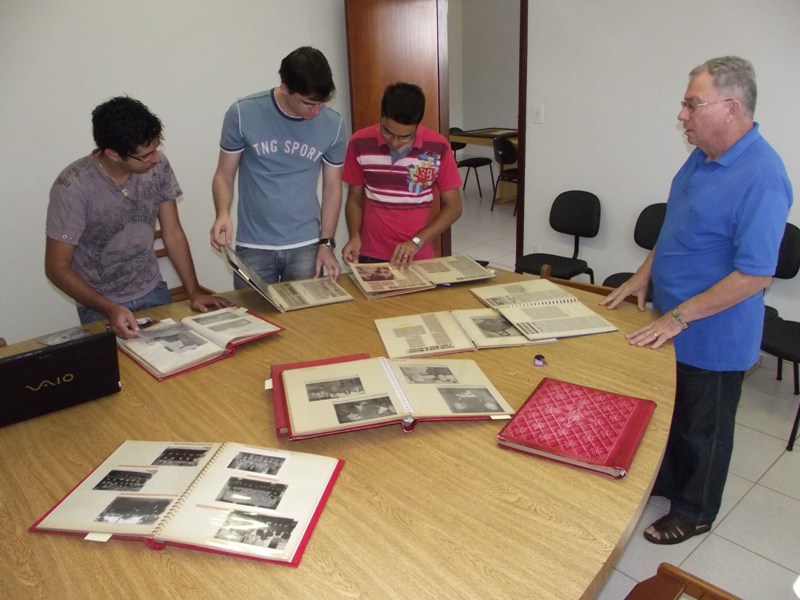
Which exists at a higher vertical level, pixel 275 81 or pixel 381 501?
pixel 275 81

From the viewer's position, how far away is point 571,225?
4.02 metres

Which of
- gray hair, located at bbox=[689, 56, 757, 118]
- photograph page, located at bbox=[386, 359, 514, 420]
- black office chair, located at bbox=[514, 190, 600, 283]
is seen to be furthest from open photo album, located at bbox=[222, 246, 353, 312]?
black office chair, located at bbox=[514, 190, 600, 283]

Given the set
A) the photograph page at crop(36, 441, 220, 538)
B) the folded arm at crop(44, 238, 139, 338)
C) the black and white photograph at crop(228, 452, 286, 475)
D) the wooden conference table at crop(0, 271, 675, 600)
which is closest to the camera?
the wooden conference table at crop(0, 271, 675, 600)

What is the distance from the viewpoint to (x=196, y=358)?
5.36 ft

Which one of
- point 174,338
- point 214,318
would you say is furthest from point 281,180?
point 174,338

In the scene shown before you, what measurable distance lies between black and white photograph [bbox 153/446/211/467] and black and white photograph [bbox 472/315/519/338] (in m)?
0.87

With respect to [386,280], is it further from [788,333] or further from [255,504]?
[788,333]

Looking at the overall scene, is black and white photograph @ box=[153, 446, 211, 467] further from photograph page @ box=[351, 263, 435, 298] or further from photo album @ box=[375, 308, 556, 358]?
photograph page @ box=[351, 263, 435, 298]

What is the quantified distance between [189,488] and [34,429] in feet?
1.73

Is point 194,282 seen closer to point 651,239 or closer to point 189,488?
point 189,488

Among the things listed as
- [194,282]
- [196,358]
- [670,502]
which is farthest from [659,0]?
[196,358]

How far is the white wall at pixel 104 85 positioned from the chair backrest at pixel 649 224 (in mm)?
2521

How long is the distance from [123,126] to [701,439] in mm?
2095

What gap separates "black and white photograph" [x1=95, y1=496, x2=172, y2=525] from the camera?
1041 mm
